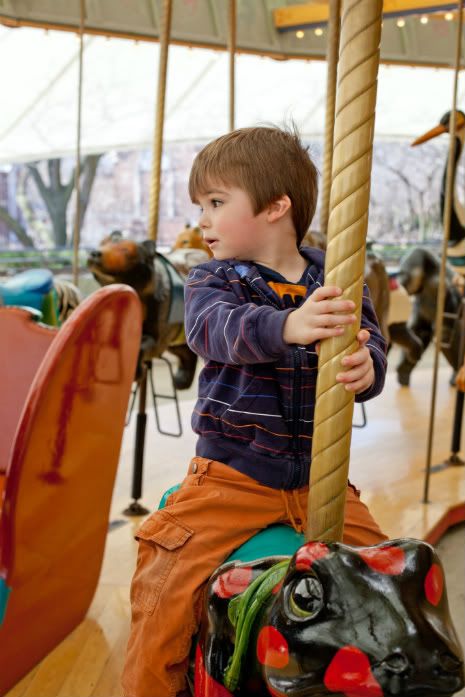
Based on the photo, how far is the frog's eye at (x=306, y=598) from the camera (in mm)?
728

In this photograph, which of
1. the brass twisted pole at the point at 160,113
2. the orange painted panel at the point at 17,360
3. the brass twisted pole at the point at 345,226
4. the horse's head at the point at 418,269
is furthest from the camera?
the horse's head at the point at 418,269

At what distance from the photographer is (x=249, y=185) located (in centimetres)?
99

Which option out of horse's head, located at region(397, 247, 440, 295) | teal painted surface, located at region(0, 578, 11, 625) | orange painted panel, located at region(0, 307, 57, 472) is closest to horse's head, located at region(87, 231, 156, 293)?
orange painted panel, located at region(0, 307, 57, 472)

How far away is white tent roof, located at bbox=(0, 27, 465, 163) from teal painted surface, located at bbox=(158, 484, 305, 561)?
16.4 ft

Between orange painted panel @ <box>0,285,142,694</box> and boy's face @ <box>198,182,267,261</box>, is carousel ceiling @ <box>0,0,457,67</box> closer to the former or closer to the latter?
orange painted panel @ <box>0,285,142,694</box>

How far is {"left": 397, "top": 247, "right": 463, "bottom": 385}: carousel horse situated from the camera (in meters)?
4.34

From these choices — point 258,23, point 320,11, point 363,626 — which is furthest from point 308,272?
point 258,23

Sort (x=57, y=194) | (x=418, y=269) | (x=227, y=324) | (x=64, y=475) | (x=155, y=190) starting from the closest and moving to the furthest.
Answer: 1. (x=227, y=324)
2. (x=64, y=475)
3. (x=155, y=190)
4. (x=418, y=269)
5. (x=57, y=194)

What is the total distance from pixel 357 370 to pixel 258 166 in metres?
0.29

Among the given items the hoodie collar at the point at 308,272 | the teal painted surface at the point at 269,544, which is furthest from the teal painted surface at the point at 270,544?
the hoodie collar at the point at 308,272

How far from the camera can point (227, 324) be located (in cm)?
94

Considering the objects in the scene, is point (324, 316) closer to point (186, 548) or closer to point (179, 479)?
point (186, 548)

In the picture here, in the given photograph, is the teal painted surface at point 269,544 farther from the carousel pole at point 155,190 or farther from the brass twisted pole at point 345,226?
the carousel pole at point 155,190

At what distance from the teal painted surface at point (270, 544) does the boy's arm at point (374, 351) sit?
0.18m
